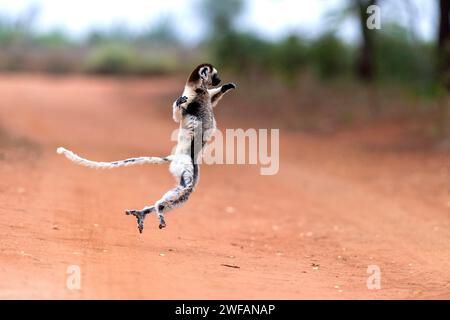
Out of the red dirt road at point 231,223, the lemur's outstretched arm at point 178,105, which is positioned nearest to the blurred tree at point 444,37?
the red dirt road at point 231,223

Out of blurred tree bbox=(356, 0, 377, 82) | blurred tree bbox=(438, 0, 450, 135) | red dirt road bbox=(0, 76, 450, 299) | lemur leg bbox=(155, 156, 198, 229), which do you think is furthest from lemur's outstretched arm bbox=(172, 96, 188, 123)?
blurred tree bbox=(356, 0, 377, 82)

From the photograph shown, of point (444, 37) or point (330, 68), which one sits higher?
point (330, 68)

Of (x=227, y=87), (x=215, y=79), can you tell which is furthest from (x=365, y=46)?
(x=227, y=87)

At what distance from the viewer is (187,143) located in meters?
8.07

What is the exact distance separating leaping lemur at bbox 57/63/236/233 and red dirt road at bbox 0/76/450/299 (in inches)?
20.0

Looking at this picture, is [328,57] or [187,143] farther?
[328,57]

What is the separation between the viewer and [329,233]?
990 cm

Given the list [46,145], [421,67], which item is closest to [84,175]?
[46,145]

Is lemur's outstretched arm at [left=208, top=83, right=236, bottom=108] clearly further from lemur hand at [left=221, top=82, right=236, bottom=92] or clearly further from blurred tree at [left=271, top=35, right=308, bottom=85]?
blurred tree at [left=271, top=35, right=308, bottom=85]

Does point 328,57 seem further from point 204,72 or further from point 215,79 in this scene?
point 204,72

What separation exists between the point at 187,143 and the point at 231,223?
8.60 feet

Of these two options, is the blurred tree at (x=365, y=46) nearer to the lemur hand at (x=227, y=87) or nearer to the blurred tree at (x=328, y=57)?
the blurred tree at (x=328, y=57)

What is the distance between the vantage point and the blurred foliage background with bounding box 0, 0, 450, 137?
73.6ft

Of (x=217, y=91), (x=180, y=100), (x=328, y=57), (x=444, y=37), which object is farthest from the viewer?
(x=328, y=57)
